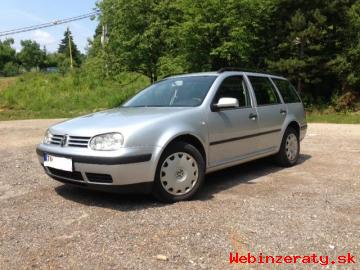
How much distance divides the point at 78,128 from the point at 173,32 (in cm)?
1635

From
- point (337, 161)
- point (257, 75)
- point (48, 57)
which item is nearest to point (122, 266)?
point (257, 75)

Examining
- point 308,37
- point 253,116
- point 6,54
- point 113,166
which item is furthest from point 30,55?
point 113,166

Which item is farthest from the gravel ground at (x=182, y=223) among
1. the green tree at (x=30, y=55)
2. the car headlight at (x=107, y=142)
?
the green tree at (x=30, y=55)

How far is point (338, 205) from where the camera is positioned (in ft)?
15.3

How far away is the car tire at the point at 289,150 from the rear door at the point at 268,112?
221 millimetres

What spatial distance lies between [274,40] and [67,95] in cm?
1356

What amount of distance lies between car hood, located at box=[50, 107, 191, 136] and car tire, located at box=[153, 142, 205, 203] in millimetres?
401

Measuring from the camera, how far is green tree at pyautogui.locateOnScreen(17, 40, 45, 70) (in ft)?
267

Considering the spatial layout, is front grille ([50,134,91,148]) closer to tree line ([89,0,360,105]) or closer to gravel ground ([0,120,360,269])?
gravel ground ([0,120,360,269])

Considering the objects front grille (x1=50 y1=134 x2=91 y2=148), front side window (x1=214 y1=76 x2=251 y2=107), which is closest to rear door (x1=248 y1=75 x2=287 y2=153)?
front side window (x1=214 y1=76 x2=251 y2=107)

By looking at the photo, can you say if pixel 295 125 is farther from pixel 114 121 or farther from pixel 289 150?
pixel 114 121

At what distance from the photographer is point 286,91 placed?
714 centimetres

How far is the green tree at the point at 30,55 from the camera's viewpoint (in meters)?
81.2

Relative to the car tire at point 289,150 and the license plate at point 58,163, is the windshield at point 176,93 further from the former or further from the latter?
the car tire at point 289,150
